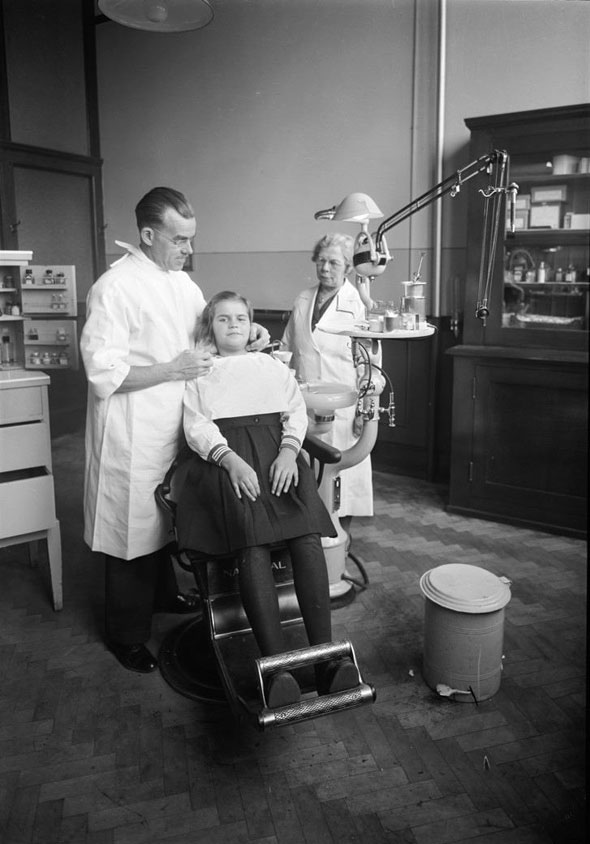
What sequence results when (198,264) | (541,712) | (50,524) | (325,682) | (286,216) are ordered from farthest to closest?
1. (198,264)
2. (286,216)
3. (50,524)
4. (541,712)
5. (325,682)

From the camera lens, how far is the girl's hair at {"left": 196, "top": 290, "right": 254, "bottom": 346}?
2.57 metres

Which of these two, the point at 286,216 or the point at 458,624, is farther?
the point at 286,216

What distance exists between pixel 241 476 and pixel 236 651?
570 millimetres

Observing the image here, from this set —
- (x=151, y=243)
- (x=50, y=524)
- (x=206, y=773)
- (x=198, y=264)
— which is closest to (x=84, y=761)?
(x=206, y=773)

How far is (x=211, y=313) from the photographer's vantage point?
102 inches

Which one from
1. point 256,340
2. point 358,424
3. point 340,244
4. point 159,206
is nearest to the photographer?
point 159,206

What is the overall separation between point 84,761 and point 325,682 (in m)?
0.76

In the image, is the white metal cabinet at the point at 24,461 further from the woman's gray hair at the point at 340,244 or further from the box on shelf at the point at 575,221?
the box on shelf at the point at 575,221

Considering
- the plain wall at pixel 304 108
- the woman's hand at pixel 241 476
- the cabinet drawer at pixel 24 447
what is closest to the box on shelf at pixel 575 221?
the plain wall at pixel 304 108

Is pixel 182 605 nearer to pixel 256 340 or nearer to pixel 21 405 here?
pixel 21 405

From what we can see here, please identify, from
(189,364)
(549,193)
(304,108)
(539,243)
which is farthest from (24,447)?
(304,108)

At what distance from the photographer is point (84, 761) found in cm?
213

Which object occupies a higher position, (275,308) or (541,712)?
(275,308)

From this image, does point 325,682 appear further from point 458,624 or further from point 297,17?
point 297,17
